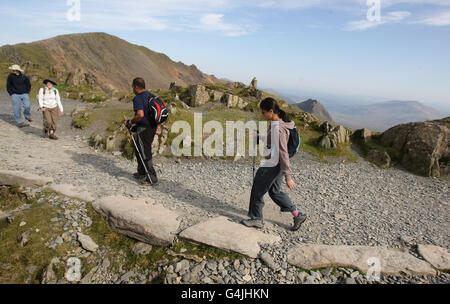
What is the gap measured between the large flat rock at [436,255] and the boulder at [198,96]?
2199 cm

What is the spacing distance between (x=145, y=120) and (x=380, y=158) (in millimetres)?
14322

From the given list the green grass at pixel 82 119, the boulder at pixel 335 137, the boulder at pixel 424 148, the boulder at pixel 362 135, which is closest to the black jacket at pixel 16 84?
the green grass at pixel 82 119

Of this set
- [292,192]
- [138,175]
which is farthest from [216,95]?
[292,192]

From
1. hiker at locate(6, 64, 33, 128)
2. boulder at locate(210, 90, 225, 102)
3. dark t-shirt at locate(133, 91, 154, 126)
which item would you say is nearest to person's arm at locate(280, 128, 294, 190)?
dark t-shirt at locate(133, 91, 154, 126)

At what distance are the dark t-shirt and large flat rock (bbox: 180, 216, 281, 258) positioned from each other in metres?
4.51

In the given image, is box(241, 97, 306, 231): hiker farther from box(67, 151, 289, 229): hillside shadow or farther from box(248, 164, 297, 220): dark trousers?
box(67, 151, 289, 229): hillside shadow

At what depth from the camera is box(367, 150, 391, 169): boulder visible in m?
15.5

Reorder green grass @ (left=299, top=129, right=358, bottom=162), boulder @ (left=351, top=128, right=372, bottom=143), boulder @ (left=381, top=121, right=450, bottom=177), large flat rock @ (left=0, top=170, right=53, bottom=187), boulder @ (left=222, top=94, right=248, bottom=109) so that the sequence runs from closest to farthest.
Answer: large flat rock @ (left=0, top=170, right=53, bottom=187), boulder @ (left=381, top=121, right=450, bottom=177), green grass @ (left=299, top=129, right=358, bottom=162), boulder @ (left=351, top=128, right=372, bottom=143), boulder @ (left=222, top=94, right=248, bottom=109)

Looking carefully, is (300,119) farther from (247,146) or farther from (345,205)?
(345,205)

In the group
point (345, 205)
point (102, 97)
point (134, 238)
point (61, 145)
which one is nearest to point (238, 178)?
point (345, 205)

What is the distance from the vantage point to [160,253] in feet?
22.8

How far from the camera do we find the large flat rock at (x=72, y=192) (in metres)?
8.83
